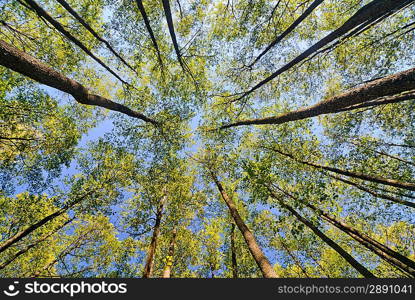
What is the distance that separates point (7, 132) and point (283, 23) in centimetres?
1508

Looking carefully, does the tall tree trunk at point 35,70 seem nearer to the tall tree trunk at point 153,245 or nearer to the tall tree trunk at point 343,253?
the tall tree trunk at point 153,245

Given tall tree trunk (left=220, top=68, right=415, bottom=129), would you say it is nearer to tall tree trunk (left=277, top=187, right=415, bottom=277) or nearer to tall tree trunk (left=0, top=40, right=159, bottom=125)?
tall tree trunk (left=277, top=187, right=415, bottom=277)

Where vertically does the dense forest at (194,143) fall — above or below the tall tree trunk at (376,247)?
above

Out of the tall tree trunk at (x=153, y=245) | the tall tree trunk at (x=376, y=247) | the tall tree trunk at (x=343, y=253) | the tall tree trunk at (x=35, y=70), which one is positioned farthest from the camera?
the tall tree trunk at (x=153, y=245)

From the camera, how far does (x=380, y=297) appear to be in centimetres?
467

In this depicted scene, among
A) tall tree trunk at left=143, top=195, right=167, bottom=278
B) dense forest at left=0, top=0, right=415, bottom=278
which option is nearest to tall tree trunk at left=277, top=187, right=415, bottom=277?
dense forest at left=0, top=0, right=415, bottom=278

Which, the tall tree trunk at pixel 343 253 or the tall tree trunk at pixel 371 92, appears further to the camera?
the tall tree trunk at pixel 343 253

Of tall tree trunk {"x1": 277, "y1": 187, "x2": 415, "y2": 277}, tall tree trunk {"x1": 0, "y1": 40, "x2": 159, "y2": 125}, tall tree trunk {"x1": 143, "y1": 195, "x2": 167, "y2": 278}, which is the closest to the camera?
tall tree trunk {"x1": 0, "y1": 40, "x2": 159, "y2": 125}

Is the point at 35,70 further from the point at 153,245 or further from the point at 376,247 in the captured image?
the point at 376,247

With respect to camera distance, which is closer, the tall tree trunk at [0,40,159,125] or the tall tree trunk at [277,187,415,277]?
the tall tree trunk at [0,40,159,125]

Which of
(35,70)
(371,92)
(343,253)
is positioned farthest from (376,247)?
(35,70)

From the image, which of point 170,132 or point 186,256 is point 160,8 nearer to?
point 170,132

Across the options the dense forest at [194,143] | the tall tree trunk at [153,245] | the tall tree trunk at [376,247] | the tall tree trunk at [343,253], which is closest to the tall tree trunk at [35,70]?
the dense forest at [194,143]

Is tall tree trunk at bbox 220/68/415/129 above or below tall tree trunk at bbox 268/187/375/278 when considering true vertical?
above
